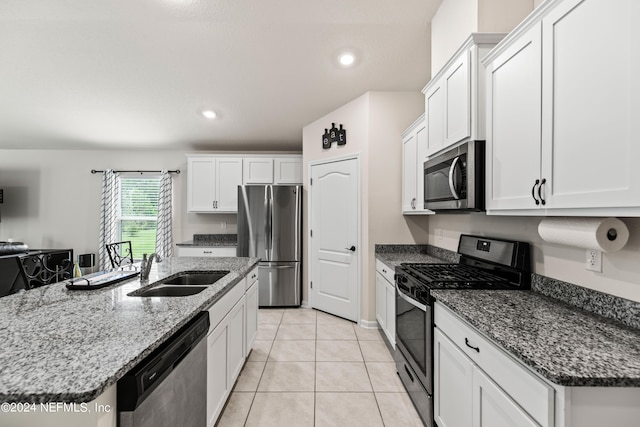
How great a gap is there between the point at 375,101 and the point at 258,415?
3.17m

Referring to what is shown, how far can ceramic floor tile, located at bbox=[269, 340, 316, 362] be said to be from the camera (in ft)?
8.42

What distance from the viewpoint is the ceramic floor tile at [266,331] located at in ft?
9.95

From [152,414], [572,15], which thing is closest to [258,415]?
[152,414]

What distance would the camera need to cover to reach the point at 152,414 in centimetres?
96

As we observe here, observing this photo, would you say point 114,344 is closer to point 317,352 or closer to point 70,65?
point 317,352

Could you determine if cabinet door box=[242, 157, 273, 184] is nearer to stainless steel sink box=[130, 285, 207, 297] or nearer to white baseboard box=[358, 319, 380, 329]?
white baseboard box=[358, 319, 380, 329]

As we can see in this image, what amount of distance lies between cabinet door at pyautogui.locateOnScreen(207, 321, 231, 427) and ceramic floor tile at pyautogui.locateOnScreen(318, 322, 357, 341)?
1.39 m

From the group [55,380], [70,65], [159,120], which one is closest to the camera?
[55,380]

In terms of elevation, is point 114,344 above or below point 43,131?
below

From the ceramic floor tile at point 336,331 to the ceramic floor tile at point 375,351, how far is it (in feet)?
0.64

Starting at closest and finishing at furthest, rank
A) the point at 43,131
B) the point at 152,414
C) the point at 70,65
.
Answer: the point at 152,414 < the point at 70,65 < the point at 43,131

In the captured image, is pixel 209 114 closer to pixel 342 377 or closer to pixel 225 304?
pixel 225 304

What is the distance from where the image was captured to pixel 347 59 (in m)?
2.80

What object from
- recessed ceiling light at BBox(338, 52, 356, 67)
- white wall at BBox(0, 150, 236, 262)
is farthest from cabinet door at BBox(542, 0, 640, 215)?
white wall at BBox(0, 150, 236, 262)
